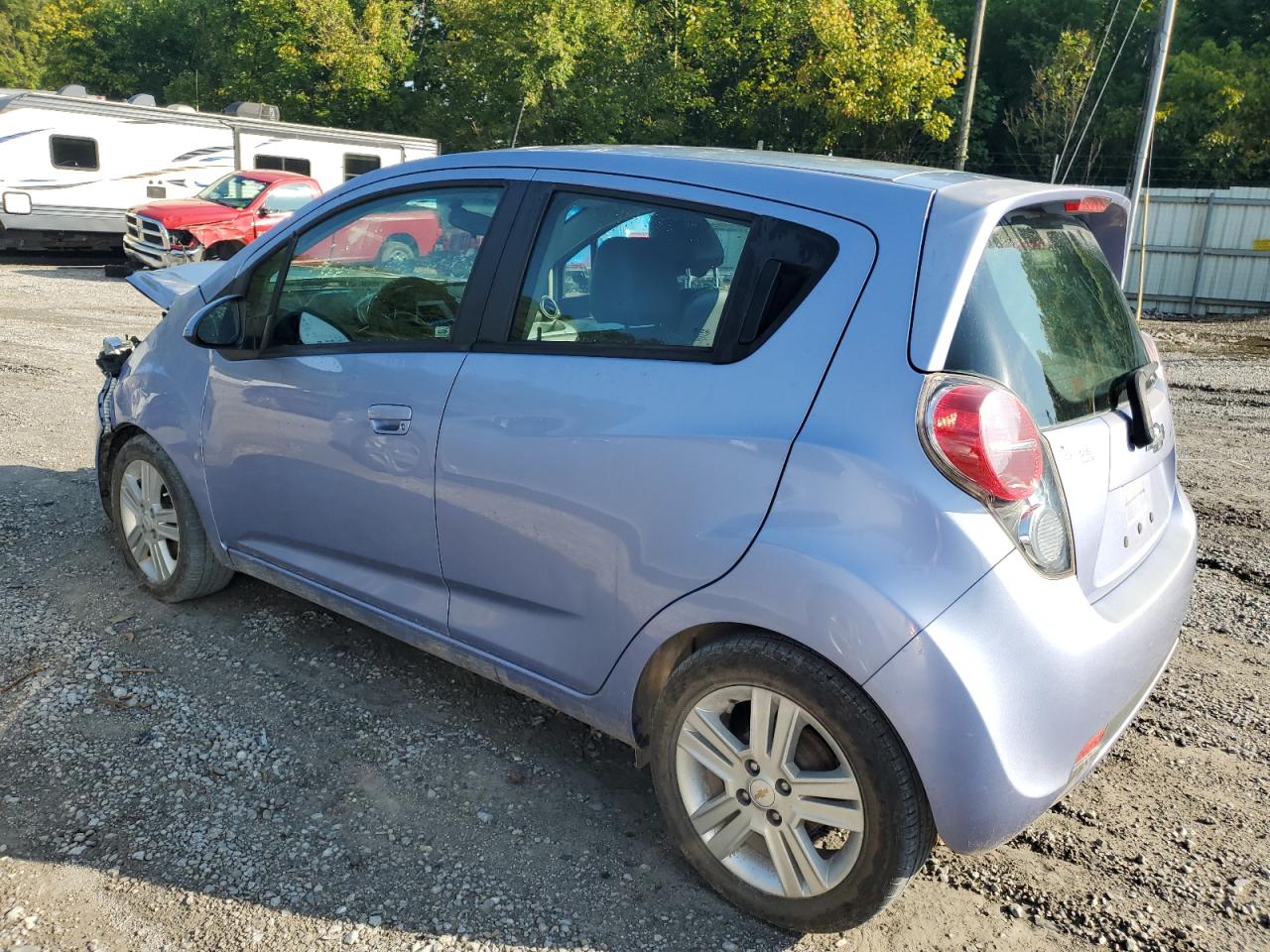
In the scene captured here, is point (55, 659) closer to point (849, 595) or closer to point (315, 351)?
point (315, 351)

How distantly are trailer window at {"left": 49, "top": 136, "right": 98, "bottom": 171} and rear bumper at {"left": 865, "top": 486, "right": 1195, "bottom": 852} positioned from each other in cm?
1991

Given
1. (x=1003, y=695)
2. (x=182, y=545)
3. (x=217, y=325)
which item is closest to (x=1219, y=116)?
(x=217, y=325)

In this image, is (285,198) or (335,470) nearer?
(335,470)

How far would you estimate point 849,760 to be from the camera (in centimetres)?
232

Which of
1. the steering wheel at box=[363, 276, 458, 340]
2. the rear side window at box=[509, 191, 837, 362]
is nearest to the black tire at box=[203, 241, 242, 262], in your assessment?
the steering wheel at box=[363, 276, 458, 340]

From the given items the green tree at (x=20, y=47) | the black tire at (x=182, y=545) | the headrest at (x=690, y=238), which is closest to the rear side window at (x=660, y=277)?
the headrest at (x=690, y=238)

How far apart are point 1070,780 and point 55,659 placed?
3.35 meters

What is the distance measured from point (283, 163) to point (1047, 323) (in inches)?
829

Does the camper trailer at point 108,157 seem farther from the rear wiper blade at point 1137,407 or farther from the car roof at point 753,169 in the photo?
the rear wiper blade at point 1137,407

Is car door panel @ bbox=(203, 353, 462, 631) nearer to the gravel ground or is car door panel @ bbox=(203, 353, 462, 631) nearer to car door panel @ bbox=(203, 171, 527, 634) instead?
car door panel @ bbox=(203, 171, 527, 634)

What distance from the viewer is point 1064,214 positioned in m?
2.80

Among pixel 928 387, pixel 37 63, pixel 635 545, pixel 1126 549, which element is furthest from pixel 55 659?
pixel 37 63

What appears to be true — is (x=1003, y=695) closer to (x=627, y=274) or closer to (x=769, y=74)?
(x=627, y=274)

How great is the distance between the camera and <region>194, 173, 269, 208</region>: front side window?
57.6 feet
